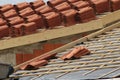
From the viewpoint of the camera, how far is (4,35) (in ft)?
59.4

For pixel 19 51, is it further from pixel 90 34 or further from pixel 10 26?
pixel 90 34

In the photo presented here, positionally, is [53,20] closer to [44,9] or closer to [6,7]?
[44,9]

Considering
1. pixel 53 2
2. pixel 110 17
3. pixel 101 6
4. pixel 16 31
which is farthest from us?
pixel 53 2

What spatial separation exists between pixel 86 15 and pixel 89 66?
6.20 m

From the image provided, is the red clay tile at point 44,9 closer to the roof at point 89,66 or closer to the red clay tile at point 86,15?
the red clay tile at point 86,15

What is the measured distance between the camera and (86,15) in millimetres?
18188

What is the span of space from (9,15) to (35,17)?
2.00 m

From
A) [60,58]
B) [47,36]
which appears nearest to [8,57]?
[47,36]

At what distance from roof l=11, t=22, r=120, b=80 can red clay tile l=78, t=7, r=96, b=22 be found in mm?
2664

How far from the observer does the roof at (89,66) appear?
11.4 meters

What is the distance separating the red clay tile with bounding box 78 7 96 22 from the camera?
59.1ft

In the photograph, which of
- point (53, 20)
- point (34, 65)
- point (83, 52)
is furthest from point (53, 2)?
point (34, 65)

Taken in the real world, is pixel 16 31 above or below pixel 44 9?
below

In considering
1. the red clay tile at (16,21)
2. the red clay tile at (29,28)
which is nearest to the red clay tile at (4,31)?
the red clay tile at (16,21)
